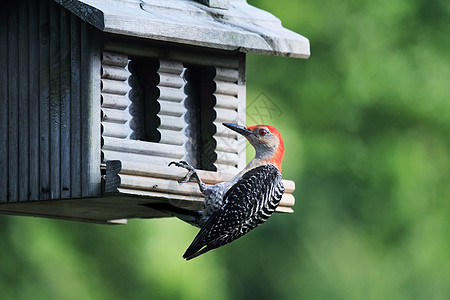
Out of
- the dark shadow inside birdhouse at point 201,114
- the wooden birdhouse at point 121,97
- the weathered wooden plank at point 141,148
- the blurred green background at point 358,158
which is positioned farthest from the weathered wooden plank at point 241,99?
the blurred green background at point 358,158

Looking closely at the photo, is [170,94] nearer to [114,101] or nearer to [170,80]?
[170,80]

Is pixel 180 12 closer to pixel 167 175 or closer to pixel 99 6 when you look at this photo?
pixel 99 6

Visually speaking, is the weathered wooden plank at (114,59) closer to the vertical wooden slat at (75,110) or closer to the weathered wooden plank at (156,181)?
the vertical wooden slat at (75,110)

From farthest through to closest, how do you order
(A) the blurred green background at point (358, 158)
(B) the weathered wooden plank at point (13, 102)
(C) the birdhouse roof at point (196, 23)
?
(A) the blurred green background at point (358, 158) < (B) the weathered wooden plank at point (13, 102) < (C) the birdhouse roof at point (196, 23)

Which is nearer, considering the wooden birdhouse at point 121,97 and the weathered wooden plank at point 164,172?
the weathered wooden plank at point 164,172

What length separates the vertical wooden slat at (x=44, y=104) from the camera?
5934 mm

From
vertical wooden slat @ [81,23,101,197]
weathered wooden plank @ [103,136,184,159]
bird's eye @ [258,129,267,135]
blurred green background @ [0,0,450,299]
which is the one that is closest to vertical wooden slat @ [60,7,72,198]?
vertical wooden slat @ [81,23,101,197]

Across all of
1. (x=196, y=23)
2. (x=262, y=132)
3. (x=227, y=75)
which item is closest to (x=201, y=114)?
(x=227, y=75)

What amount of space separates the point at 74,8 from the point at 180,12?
2.10 feet

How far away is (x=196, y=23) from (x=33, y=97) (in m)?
0.91

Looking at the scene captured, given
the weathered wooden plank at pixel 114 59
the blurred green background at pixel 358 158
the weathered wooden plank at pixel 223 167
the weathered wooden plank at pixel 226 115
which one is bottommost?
the blurred green background at pixel 358 158

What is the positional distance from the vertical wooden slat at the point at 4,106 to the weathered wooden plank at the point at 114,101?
67 cm

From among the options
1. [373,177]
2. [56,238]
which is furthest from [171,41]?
[373,177]

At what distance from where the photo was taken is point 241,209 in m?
5.81
